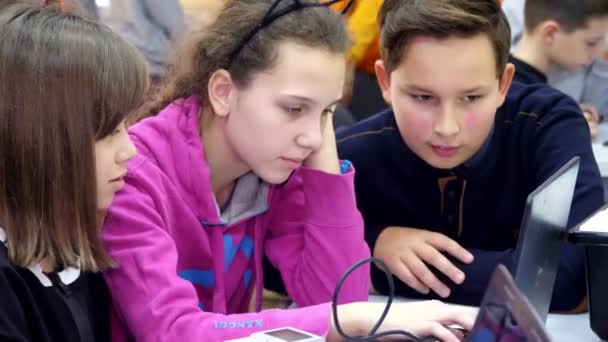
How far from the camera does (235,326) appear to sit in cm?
110

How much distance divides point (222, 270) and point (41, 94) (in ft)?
1.62

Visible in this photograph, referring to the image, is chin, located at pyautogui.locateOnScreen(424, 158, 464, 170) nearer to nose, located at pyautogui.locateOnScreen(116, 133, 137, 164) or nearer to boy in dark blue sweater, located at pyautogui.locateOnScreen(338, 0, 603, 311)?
boy in dark blue sweater, located at pyautogui.locateOnScreen(338, 0, 603, 311)

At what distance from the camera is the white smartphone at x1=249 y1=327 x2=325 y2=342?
3.30ft

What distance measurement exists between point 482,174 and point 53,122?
2.75ft

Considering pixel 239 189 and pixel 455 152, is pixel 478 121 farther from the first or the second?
pixel 239 189

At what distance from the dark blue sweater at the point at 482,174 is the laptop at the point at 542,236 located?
14.3 inches

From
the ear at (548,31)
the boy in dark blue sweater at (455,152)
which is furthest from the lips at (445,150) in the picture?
the ear at (548,31)

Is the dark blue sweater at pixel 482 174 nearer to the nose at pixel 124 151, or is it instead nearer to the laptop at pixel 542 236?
the laptop at pixel 542 236

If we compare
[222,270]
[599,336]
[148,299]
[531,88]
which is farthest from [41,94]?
[531,88]

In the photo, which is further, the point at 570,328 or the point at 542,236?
the point at 570,328

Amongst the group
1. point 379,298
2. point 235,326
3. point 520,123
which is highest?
point 520,123

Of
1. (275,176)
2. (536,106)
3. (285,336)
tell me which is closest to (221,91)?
(275,176)

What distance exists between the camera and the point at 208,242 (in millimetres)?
1373

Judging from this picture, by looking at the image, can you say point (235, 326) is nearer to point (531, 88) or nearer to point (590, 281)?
point (590, 281)
